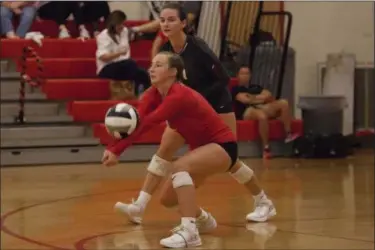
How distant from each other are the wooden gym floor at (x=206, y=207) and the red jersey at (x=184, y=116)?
26.5 inches

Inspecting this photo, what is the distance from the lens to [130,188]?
25.1 feet

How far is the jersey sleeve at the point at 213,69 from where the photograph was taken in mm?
4391

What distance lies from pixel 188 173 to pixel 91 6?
6.97m

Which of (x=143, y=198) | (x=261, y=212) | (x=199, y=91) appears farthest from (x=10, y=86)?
(x=199, y=91)

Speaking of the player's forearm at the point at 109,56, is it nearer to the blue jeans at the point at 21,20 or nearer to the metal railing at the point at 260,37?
the metal railing at the point at 260,37

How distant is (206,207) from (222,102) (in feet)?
5.82

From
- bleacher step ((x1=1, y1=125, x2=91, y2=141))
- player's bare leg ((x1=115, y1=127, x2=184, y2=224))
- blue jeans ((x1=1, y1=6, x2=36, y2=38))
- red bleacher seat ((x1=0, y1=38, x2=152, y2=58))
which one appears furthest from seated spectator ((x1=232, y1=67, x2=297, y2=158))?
blue jeans ((x1=1, y1=6, x2=36, y2=38))

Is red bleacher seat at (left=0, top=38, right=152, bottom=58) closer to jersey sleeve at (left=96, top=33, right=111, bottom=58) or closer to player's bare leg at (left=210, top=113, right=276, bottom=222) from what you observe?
jersey sleeve at (left=96, top=33, right=111, bottom=58)

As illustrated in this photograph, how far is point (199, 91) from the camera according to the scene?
15.4 ft

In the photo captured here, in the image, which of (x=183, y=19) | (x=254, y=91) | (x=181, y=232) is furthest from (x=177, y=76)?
(x=254, y=91)

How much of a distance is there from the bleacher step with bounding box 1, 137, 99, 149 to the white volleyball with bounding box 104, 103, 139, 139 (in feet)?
17.7

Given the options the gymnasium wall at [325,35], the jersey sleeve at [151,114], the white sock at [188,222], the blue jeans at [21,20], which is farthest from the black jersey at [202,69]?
the gymnasium wall at [325,35]

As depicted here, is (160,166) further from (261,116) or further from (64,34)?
(64,34)

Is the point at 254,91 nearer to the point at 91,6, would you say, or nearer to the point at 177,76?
the point at 177,76
